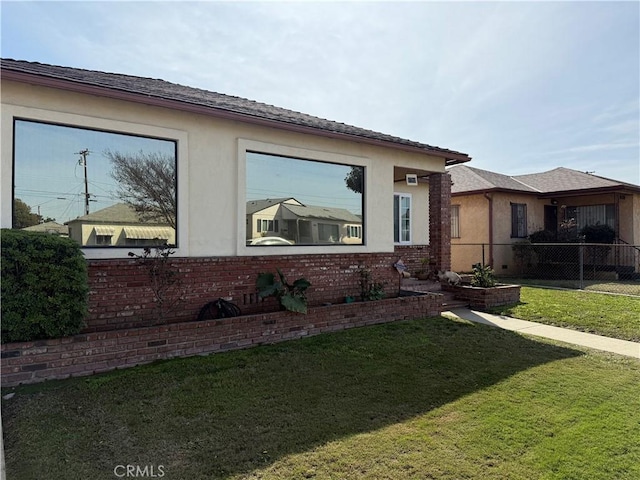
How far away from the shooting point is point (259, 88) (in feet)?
33.5

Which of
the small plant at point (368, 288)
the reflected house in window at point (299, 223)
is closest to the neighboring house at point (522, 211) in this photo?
the small plant at point (368, 288)

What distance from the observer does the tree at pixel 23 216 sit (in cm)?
474

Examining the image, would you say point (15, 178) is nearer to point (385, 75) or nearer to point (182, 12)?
point (182, 12)

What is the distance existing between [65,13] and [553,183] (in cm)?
1891

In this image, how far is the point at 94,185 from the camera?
5.29 metres

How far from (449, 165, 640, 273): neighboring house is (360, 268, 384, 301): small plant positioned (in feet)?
27.9

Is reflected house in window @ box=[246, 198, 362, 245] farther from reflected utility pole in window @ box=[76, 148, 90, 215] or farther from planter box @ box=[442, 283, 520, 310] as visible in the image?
planter box @ box=[442, 283, 520, 310]

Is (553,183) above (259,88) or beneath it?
beneath

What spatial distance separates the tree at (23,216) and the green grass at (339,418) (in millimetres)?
2118

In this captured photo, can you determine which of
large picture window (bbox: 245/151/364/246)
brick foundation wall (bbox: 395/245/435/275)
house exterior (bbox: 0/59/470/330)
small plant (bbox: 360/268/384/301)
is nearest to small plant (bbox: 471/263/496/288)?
brick foundation wall (bbox: 395/245/435/275)

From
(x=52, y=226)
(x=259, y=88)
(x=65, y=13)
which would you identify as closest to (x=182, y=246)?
(x=52, y=226)

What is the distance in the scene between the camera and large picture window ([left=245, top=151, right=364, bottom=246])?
6.66 m

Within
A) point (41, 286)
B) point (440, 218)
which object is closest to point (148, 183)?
point (41, 286)

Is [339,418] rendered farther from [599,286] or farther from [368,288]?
[599,286]
